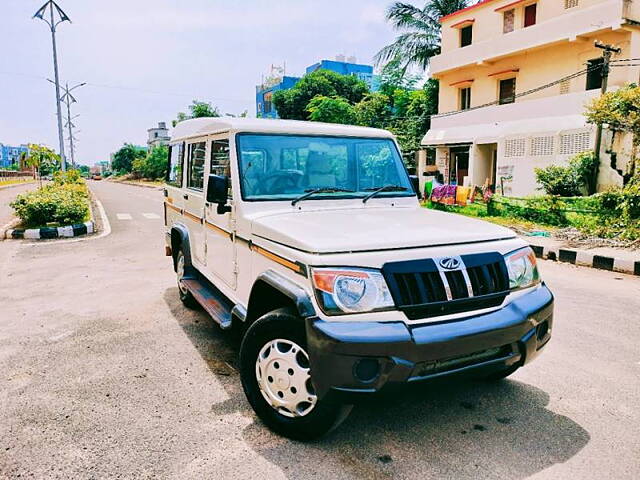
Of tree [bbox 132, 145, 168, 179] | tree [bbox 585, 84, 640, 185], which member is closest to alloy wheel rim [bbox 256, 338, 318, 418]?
tree [bbox 585, 84, 640, 185]

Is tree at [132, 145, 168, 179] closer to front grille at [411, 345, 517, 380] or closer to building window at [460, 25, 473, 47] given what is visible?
building window at [460, 25, 473, 47]

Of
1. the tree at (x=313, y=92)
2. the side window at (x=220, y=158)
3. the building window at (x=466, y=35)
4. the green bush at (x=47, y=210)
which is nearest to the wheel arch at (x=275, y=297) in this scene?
the side window at (x=220, y=158)

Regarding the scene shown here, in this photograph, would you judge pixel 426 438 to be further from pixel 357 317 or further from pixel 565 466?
pixel 357 317

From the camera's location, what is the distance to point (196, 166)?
492 centimetres

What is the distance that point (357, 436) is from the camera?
9.51ft

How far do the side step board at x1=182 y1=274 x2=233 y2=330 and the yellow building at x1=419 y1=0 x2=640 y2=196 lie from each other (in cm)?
1598

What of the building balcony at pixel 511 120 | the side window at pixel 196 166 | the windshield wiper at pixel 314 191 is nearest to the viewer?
the windshield wiper at pixel 314 191

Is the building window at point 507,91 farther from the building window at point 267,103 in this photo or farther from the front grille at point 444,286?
the building window at point 267,103

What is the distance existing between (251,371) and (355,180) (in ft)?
5.96

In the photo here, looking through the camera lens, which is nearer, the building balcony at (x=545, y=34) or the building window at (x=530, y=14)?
the building balcony at (x=545, y=34)

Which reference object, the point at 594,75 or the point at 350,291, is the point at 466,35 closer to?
the point at 594,75

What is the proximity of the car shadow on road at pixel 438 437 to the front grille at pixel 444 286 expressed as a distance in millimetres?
396

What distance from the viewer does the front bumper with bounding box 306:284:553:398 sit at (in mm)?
2371

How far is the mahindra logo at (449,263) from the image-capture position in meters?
2.67
